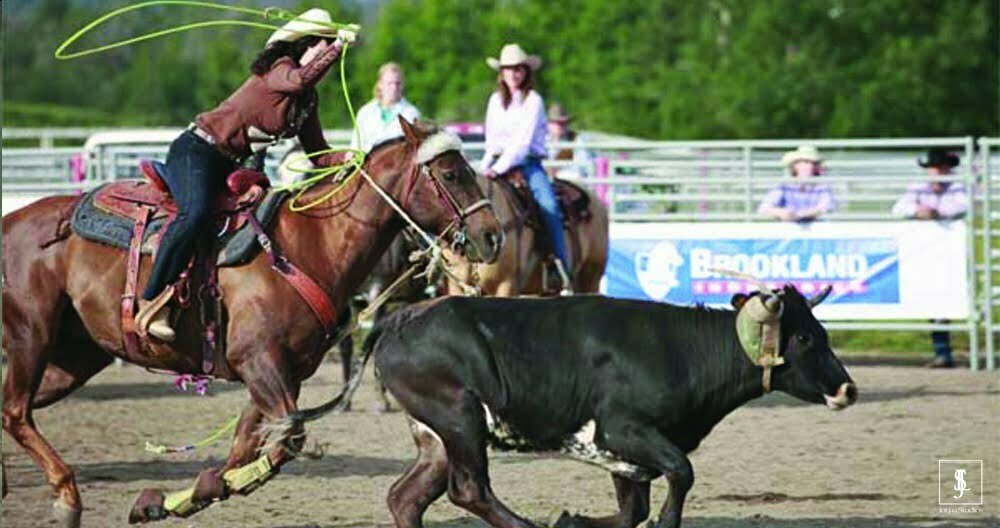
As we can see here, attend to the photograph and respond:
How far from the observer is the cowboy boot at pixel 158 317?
7.91m

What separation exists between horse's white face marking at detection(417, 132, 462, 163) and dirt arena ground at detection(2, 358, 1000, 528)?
129cm

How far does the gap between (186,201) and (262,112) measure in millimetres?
490

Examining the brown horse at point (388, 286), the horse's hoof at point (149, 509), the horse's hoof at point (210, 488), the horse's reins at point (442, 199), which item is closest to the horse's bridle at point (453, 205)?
the horse's reins at point (442, 199)

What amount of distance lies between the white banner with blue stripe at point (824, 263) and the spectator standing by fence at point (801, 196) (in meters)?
0.10

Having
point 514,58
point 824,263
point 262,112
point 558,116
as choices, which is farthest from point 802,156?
point 262,112

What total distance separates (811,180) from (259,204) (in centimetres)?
750

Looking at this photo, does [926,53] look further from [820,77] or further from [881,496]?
[881,496]

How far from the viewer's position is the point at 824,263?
1474 cm

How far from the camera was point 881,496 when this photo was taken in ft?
29.0

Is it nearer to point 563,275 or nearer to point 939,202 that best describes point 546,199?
point 563,275

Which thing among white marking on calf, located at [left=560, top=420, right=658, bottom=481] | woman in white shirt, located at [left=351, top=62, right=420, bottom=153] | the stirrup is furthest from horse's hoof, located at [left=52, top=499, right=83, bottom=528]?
woman in white shirt, located at [left=351, top=62, right=420, bottom=153]

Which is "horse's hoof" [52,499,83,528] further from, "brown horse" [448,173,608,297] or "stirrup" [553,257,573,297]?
"stirrup" [553,257,573,297]

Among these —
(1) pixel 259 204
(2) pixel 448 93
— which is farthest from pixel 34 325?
(2) pixel 448 93

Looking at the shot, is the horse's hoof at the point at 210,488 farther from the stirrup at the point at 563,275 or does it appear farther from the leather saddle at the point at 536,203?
the stirrup at the point at 563,275
